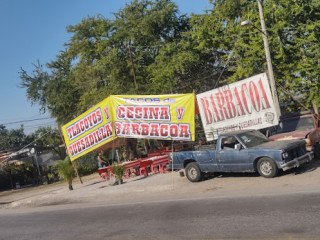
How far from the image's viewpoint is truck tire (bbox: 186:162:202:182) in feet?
43.4

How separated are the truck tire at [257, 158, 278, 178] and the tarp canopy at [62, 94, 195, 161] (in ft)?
11.8

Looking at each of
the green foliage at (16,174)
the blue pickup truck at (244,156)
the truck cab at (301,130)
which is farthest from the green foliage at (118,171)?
the green foliage at (16,174)

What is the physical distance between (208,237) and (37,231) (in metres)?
5.22

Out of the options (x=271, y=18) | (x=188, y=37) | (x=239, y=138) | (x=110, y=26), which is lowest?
(x=239, y=138)

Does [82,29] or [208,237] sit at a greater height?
[82,29]

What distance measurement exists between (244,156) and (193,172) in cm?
248

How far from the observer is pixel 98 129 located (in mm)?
17266

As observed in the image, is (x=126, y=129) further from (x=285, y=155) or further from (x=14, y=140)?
(x=14, y=140)

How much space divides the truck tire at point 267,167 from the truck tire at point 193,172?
8.36 feet

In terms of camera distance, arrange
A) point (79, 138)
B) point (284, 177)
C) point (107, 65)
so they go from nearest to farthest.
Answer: point (284, 177) → point (79, 138) → point (107, 65)

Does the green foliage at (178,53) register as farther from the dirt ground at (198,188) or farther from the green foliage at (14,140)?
the green foliage at (14,140)

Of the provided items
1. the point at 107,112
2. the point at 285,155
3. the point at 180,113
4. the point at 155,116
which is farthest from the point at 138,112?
the point at 285,155

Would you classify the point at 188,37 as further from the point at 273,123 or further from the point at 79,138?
the point at 273,123

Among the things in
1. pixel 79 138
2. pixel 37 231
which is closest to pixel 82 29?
pixel 79 138
